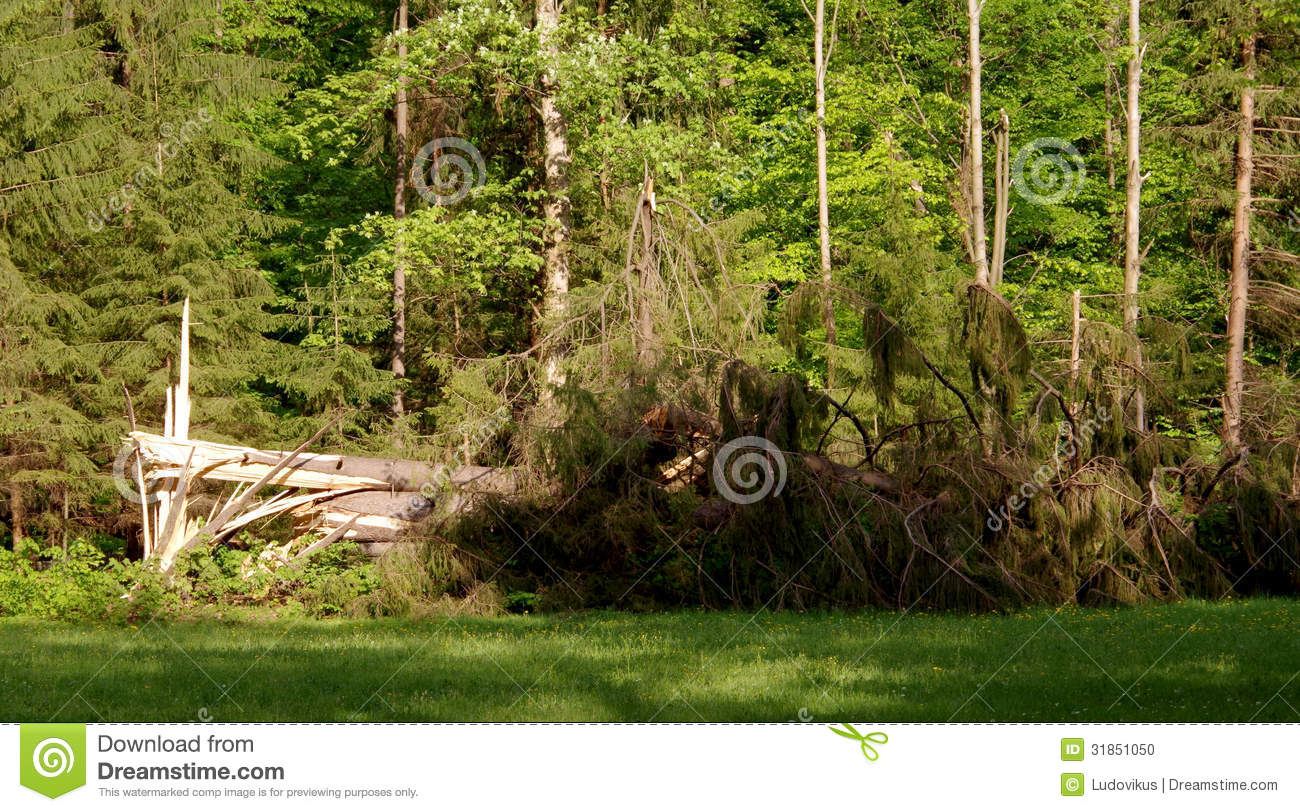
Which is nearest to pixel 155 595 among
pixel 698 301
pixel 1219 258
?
pixel 698 301

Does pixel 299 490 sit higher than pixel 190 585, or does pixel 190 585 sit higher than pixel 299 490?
pixel 299 490

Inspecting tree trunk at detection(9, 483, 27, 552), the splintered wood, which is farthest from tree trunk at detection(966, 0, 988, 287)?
tree trunk at detection(9, 483, 27, 552)

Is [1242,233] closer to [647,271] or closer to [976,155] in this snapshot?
[976,155]

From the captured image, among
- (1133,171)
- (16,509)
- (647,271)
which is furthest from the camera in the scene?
(1133,171)

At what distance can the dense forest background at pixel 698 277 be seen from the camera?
14.0 m

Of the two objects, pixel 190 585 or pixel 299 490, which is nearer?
pixel 190 585

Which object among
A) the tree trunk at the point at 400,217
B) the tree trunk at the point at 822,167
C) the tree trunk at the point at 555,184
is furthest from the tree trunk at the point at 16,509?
the tree trunk at the point at 822,167

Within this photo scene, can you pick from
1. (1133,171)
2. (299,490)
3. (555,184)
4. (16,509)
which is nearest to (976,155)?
(1133,171)

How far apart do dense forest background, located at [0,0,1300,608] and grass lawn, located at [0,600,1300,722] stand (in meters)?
1.32
